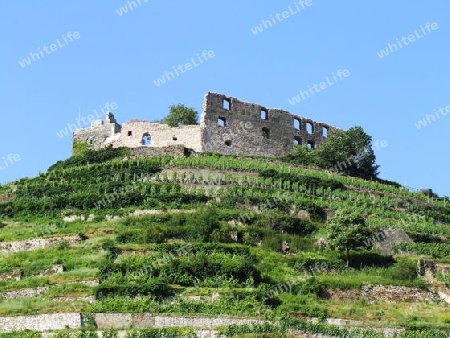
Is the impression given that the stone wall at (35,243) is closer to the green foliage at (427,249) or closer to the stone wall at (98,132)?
the green foliage at (427,249)

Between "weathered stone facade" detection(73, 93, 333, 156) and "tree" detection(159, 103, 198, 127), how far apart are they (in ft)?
15.7

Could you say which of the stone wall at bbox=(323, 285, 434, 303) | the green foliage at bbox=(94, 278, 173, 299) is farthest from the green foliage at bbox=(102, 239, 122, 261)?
the stone wall at bbox=(323, 285, 434, 303)

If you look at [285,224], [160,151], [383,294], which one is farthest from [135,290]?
[160,151]

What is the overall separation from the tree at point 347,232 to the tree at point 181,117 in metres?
31.2

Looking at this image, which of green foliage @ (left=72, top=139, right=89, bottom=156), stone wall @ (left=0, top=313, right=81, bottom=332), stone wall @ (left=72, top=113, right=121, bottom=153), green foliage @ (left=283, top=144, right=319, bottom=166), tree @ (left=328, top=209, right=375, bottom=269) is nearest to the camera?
stone wall @ (left=0, top=313, right=81, bottom=332)

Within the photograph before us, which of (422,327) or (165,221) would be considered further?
(165,221)

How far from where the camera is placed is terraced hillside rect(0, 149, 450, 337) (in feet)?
143

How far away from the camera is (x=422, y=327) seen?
144ft

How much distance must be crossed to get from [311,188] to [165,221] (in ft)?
43.8

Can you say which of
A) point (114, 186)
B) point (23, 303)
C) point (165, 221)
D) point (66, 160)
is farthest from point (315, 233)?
point (66, 160)

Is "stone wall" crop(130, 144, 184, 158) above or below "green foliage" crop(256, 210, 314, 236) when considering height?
above

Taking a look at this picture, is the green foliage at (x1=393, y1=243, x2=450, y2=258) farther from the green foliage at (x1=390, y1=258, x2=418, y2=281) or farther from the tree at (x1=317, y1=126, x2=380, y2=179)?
the tree at (x1=317, y1=126, x2=380, y2=179)

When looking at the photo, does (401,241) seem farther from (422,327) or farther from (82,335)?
(82,335)

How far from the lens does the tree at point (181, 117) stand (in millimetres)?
82438
